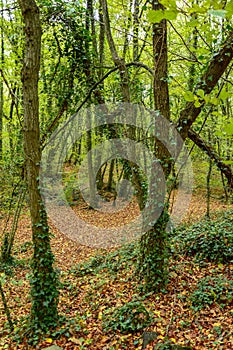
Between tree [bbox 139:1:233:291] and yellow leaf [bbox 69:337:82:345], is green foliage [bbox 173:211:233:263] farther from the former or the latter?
yellow leaf [bbox 69:337:82:345]

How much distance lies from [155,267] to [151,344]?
1282 millimetres

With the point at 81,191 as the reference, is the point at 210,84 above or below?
above

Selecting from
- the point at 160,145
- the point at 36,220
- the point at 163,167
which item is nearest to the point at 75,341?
the point at 36,220

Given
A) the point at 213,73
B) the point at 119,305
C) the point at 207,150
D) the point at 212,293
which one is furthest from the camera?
the point at 207,150

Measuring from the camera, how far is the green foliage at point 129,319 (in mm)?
3949

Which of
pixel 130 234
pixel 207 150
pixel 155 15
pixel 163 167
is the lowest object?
pixel 130 234

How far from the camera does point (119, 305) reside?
15.4 feet

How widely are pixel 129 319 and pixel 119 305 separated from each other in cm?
69

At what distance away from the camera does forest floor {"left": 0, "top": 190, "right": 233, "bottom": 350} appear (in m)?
3.75

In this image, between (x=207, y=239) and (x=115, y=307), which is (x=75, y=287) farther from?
(x=207, y=239)

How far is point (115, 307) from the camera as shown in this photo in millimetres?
4656

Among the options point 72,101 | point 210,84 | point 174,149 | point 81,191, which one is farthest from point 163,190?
point 81,191

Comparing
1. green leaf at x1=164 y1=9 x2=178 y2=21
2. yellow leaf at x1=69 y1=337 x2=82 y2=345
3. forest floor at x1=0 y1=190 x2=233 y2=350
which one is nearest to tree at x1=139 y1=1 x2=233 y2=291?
forest floor at x1=0 y1=190 x2=233 y2=350

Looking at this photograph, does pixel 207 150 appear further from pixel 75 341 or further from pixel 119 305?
pixel 75 341
